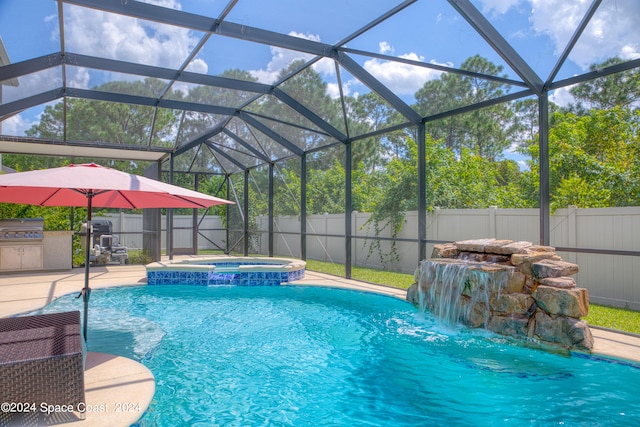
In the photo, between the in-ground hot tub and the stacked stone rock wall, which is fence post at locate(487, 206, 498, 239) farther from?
the in-ground hot tub

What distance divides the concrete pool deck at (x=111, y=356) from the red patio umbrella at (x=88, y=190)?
75 cm

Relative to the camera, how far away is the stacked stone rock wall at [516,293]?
15.3 ft

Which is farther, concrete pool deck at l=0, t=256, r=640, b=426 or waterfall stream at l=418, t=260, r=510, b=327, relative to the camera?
waterfall stream at l=418, t=260, r=510, b=327

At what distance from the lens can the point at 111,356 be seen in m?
3.90

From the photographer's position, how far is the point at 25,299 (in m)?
6.91

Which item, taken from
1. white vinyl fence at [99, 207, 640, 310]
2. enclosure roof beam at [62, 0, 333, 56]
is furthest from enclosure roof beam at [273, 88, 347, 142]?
white vinyl fence at [99, 207, 640, 310]

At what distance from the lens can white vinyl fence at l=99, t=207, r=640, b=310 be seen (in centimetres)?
673

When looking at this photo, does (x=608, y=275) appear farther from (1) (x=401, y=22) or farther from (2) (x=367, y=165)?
(2) (x=367, y=165)

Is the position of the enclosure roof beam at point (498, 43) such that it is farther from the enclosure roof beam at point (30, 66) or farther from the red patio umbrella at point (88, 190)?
the enclosure roof beam at point (30, 66)

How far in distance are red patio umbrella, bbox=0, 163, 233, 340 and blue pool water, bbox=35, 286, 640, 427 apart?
130cm

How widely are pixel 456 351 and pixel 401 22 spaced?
15.0 feet

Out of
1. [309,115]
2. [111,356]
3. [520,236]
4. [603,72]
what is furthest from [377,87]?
[111,356]

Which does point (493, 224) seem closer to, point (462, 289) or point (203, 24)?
point (462, 289)

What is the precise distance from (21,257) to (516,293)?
11.2 m
